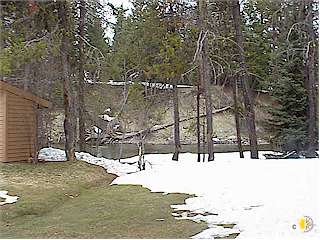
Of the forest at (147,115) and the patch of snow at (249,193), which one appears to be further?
the forest at (147,115)

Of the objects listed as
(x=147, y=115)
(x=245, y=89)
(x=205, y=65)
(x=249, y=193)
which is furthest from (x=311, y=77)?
(x=249, y=193)

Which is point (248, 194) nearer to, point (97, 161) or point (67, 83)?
point (67, 83)

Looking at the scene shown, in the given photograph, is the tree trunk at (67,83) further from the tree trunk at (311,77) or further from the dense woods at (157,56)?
the tree trunk at (311,77)

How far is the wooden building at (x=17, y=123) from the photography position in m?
9.52

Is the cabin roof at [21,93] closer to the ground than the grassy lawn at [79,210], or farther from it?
farther from it

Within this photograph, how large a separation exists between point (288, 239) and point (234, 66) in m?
9.73

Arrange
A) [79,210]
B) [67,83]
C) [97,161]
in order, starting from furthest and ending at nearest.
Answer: [97,161]
[67,83]
[79,210]

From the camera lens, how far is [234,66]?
12.7 meters

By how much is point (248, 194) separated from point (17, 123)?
20.1 feet

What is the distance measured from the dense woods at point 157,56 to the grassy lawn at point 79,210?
193 cm

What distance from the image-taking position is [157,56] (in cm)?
1235

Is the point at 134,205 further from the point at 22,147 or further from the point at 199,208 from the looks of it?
the point at 22,147

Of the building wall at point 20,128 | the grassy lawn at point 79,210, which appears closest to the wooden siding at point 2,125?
the building wall at point 20,128

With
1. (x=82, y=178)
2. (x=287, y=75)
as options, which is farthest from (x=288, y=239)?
(x=287, y=75)
